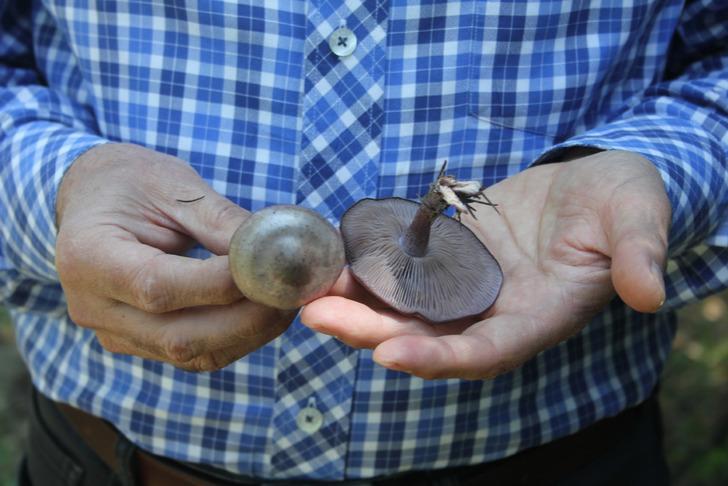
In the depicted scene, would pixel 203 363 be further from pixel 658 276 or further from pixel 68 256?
pixel 658 276

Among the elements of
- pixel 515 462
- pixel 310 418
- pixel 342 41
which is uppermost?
pixel 342 41

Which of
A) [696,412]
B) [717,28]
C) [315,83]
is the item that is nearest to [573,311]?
[315,83]

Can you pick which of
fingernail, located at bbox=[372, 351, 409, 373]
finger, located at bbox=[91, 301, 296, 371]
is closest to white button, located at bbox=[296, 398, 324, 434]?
finger, located at bbox=[91, 301, 296, 371]

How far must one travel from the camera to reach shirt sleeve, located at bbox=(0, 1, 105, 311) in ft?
5.83

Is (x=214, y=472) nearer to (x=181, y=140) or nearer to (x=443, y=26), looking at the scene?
(x=181, y=140)

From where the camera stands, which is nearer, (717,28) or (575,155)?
(575,155)

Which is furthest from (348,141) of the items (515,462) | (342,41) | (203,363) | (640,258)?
(515,462)

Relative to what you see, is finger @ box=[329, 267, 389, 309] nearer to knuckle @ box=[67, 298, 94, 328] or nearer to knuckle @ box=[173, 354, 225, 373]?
knuckle @ box=[173, 354, 225, 373]

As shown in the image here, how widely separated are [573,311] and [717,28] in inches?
37.8

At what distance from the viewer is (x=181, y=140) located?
1.86 meters

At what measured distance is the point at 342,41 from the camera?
69.8 inches

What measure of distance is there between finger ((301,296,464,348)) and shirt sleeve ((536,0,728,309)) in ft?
2.04

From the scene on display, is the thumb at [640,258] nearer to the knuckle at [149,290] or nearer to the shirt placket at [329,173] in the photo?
the shirt placket at [329,173]

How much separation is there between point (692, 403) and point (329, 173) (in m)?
2.58
